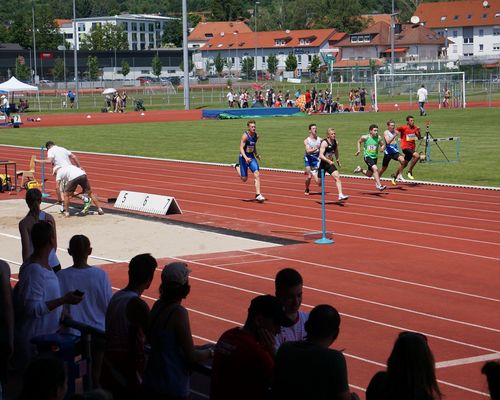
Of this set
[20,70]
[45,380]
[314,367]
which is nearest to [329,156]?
[314,367]

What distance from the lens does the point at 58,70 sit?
402 ft

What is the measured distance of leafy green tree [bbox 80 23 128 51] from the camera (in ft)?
502

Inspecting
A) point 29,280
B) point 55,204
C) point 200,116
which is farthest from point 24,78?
point 29,280

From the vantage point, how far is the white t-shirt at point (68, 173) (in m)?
21.4

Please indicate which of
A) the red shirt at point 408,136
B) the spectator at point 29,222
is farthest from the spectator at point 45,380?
the red shirt at point 408,136

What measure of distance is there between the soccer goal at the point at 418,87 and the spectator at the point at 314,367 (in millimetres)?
60828

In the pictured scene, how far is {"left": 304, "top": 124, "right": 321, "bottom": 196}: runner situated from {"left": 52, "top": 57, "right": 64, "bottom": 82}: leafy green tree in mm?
101759

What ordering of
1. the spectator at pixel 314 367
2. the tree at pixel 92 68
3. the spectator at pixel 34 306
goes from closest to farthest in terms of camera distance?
the spectator at pixel 314 367
the spectator at pixel 34 306
the tree at pixel 92 68

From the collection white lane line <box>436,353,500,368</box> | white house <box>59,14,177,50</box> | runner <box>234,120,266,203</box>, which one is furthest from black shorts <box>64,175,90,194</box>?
white house <box>59,14,177,50</box>

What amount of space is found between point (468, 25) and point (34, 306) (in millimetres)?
146941

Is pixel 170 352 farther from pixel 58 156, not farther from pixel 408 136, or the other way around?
pixel 408 136

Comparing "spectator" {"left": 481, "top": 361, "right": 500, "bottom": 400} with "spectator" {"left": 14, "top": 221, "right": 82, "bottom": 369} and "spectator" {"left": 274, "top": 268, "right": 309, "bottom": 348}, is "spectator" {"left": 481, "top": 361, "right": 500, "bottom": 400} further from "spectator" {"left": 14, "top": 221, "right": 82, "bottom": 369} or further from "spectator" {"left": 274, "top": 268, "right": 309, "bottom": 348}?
"spectator" {"left": 14, "top": 221, "right": 82, "bottom": 369}

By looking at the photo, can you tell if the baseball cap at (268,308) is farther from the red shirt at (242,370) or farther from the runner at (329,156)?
the runner at (329,156)

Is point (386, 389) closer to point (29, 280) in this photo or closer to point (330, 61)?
point (29, 280)
